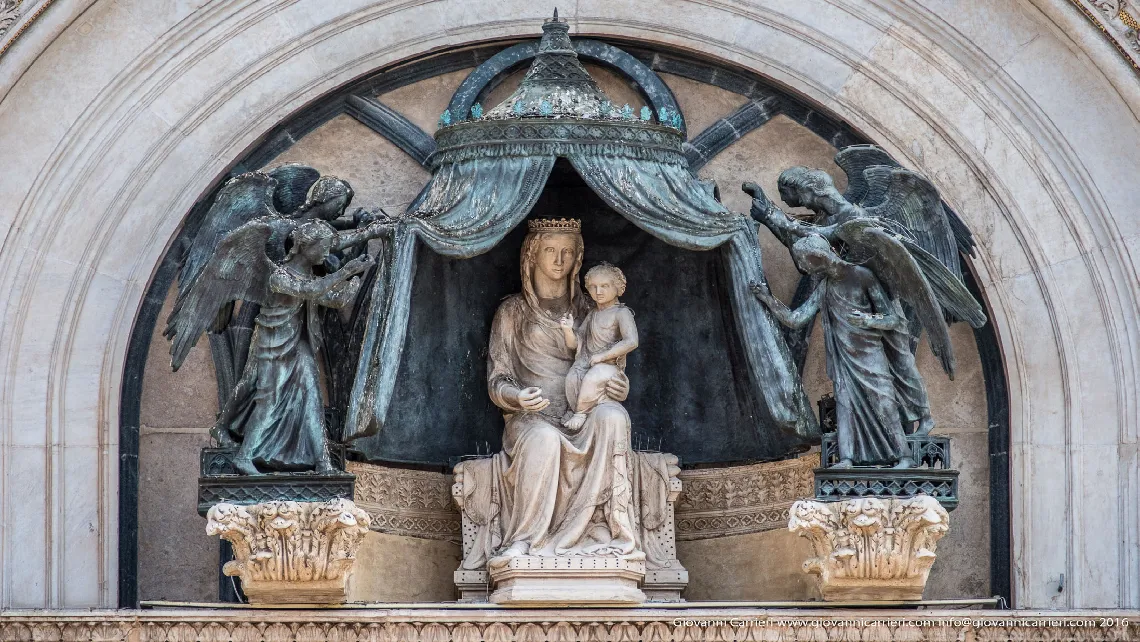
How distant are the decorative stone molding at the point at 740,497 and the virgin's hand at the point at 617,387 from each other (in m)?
0.57

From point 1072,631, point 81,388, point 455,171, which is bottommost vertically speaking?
point 1072,631

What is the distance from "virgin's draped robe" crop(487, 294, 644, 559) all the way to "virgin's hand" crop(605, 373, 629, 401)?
0.18 feet

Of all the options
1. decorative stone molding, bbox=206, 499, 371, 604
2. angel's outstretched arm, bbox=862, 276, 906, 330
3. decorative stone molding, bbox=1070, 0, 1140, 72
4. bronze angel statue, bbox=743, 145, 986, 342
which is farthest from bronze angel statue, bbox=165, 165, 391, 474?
decorative stone molding, bbox=1070, 0, 1140, 72

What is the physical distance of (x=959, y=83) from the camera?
41.1ft

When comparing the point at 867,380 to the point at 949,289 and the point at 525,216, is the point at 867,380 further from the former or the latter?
the point at 525,216

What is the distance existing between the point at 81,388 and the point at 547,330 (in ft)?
6.61

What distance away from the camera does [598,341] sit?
12.2 metres

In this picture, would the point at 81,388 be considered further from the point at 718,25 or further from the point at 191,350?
the point at 718,25

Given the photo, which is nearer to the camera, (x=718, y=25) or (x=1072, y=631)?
(x=1072, y=631)

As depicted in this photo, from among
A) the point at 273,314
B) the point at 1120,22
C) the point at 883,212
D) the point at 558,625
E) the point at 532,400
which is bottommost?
the point at 558,625

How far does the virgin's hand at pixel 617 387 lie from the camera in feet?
39.7

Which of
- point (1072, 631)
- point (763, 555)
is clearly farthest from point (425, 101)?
point (1072, 631)

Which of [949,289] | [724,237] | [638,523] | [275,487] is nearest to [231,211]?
[275,487]

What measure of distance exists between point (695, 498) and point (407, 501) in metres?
1.26
